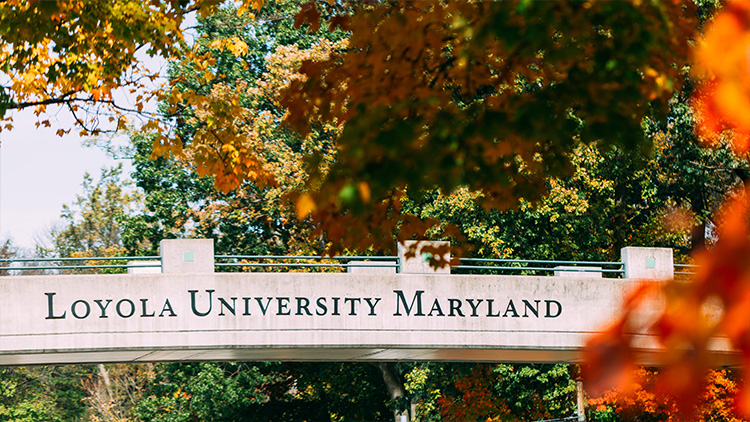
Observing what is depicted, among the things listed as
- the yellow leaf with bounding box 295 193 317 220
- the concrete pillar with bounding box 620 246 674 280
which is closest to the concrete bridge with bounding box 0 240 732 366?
the concrete pillar with bounding box 620 246 674 280

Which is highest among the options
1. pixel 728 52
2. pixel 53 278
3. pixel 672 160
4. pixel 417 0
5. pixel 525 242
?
pixel 672 160

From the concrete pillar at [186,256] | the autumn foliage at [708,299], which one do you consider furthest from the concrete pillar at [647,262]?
the autumn foliage at [708,299]

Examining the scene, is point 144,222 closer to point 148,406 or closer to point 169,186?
point 169,186

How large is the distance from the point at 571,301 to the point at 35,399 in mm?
29554

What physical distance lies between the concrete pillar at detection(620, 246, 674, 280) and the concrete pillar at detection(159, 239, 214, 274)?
736 cm

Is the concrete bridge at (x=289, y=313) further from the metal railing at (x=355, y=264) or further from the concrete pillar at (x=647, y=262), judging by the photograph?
the concrete pillar at (x=647, y=262)

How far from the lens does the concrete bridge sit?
47.8 feet

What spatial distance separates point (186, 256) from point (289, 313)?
195 centimetres

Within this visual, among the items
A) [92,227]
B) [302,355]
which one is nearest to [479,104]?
[302,355]

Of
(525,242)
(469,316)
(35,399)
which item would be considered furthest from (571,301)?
(35,399)

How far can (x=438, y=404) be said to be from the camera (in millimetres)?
24281

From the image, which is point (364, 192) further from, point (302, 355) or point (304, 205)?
point (302, 355)

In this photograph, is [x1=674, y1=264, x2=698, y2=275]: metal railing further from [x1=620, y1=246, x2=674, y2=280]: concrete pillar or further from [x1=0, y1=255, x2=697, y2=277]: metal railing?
[x1=620, y1=246, x2=674, y2=280]: concrete pillar

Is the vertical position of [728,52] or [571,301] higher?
[571,301]
